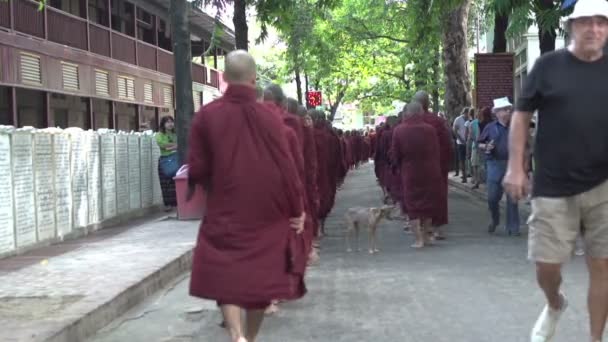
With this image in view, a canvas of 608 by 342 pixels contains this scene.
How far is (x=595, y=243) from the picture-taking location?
425cm

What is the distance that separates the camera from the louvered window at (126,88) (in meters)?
24.5

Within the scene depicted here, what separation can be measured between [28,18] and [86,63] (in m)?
3.12

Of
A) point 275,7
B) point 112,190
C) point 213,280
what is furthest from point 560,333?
point 275,7

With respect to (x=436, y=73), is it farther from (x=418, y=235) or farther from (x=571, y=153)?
(x=571, y=153)

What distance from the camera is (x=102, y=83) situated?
75.3ft

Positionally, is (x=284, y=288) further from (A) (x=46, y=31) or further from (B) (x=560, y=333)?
(A) (x=46, y=31)

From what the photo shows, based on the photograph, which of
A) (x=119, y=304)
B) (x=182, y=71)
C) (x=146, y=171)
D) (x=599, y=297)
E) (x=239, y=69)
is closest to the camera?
(x=599, y=297)

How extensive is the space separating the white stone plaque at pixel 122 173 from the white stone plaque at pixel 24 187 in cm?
318

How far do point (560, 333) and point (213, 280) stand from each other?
98.4 inches

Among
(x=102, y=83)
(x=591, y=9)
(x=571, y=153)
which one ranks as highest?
(x=102, y=83)

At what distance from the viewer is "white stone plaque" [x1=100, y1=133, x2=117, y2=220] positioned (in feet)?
38.6

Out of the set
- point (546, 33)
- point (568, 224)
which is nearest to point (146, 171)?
point (546, 33)

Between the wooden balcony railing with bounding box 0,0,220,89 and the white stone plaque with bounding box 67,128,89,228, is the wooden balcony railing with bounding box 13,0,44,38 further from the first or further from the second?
the white stone plaque with bounding box 67,128,89,228

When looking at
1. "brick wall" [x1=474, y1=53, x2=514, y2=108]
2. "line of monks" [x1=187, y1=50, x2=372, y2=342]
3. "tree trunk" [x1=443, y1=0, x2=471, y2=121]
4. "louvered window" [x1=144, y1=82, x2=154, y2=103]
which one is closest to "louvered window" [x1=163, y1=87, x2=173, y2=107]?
"louvered window" [x1=144, y1=82, x2=154, y2=103]
